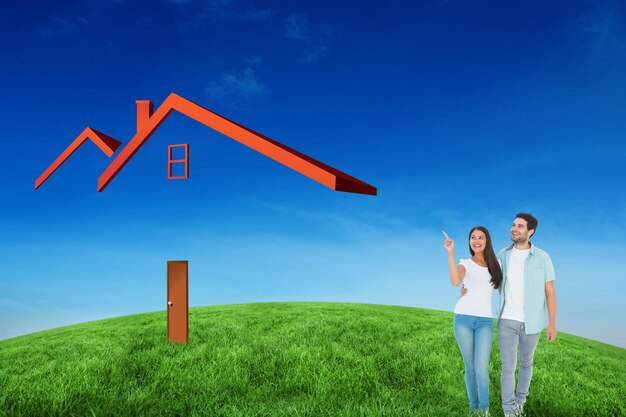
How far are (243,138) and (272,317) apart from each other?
6.72m

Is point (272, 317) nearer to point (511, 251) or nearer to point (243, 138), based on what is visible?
point (243, 138)

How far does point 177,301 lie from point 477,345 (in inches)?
232

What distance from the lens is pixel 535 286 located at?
5.71 metres

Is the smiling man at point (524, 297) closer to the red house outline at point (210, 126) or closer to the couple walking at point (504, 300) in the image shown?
the couple walking at point (504, 300)

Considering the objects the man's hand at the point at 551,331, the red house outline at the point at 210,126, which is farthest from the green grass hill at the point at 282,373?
the red house outline at the point at 210,126

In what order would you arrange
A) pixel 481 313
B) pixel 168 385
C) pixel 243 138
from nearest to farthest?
1. pixel 481 313
2. pixel 243 138
3. pixel 168 385

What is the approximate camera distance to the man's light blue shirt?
566 centimetres

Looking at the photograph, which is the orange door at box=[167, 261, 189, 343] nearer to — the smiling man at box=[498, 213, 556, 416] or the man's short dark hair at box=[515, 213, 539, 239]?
the smiling man at box=[498, 213, 556, 416]

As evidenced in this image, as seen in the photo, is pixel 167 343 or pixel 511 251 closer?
pixel 511 251

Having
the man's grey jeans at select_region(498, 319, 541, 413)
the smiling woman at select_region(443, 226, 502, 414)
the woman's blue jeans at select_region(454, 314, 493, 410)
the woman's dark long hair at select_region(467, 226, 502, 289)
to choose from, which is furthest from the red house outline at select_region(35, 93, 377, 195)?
the man's grey jeans at select_region(498, 319, 541, 413)

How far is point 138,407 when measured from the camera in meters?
6.09

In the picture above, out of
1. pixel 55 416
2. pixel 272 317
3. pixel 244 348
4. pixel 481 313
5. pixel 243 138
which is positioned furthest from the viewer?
pixel 272 317

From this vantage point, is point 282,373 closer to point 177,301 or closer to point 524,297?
point 177,301

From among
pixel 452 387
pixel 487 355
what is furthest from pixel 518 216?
pixel 452 387
